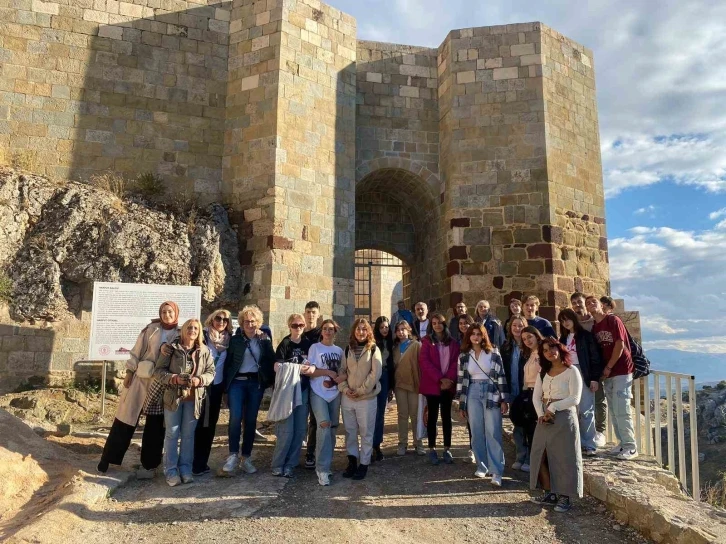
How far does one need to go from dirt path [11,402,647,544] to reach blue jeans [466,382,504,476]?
195 millimetres

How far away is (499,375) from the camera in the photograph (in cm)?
478

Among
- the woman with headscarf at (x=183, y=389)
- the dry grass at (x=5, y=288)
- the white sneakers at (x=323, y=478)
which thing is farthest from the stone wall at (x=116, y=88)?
the white sneakers at (x=323, y=478)

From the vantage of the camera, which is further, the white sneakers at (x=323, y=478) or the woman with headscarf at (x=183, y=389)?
the white sneakers at (x=323, y=478)

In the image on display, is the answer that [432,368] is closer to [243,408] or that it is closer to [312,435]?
[312,435]

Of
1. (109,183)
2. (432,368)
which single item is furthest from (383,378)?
(109,183)

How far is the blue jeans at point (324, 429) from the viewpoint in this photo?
4.79m

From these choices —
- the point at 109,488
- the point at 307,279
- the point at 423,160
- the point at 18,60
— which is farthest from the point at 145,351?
the point at 423,160

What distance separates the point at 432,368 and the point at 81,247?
218 inches

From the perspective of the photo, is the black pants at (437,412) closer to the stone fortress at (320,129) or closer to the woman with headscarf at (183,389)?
the woman with headscarf at (183,389)

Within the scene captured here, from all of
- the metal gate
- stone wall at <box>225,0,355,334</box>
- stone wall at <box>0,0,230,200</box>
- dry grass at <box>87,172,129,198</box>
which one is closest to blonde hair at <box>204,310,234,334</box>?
stone wall at <box>225,0,355,334</box>

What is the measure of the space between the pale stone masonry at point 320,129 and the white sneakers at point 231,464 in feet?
11.1

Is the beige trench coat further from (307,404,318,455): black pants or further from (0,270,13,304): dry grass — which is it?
(0,270,13,304): dry grass

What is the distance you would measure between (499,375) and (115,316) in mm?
4658

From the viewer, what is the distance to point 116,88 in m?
8.74
